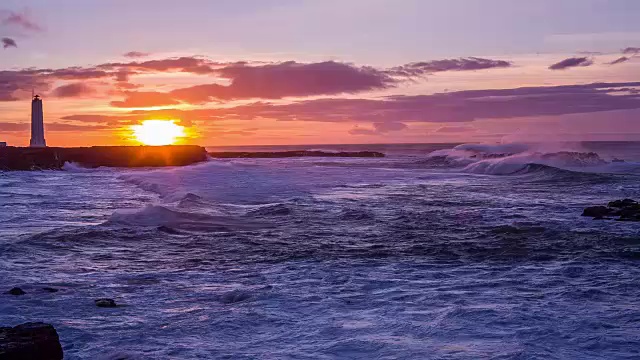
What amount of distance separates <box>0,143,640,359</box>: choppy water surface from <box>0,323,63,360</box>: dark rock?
481mm

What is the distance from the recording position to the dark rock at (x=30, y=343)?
545cm

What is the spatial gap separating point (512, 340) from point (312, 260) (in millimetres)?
5256

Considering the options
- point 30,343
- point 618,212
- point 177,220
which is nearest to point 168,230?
point 177,220

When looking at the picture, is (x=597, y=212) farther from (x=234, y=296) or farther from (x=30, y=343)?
(x=30, y=343)

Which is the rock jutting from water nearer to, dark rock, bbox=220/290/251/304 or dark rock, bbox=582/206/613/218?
dark rock, bbox=582/206/613/218

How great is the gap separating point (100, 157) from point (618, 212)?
53.9 metres

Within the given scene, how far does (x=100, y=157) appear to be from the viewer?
203 ft

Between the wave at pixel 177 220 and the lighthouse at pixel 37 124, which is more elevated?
the lighthouse at pixel 37 124

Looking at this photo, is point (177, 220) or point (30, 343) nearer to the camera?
point (30, 343)

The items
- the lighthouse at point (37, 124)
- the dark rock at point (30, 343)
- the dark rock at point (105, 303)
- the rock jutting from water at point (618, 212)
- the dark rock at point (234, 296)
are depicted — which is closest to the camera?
the dark rock at point (30, 343)

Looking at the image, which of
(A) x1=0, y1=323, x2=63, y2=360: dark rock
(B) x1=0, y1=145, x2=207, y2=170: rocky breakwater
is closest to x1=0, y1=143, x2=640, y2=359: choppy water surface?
(A) x1=0, y1=323, x2=63, y2=360: dark rock

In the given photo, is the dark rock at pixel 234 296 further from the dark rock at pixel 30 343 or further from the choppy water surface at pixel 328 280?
the dark rock at pixel 30 343

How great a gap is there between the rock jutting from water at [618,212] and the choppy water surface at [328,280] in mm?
753

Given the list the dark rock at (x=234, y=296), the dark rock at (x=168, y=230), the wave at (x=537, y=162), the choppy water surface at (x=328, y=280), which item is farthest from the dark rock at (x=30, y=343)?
the wave at (x=537, y=162)
